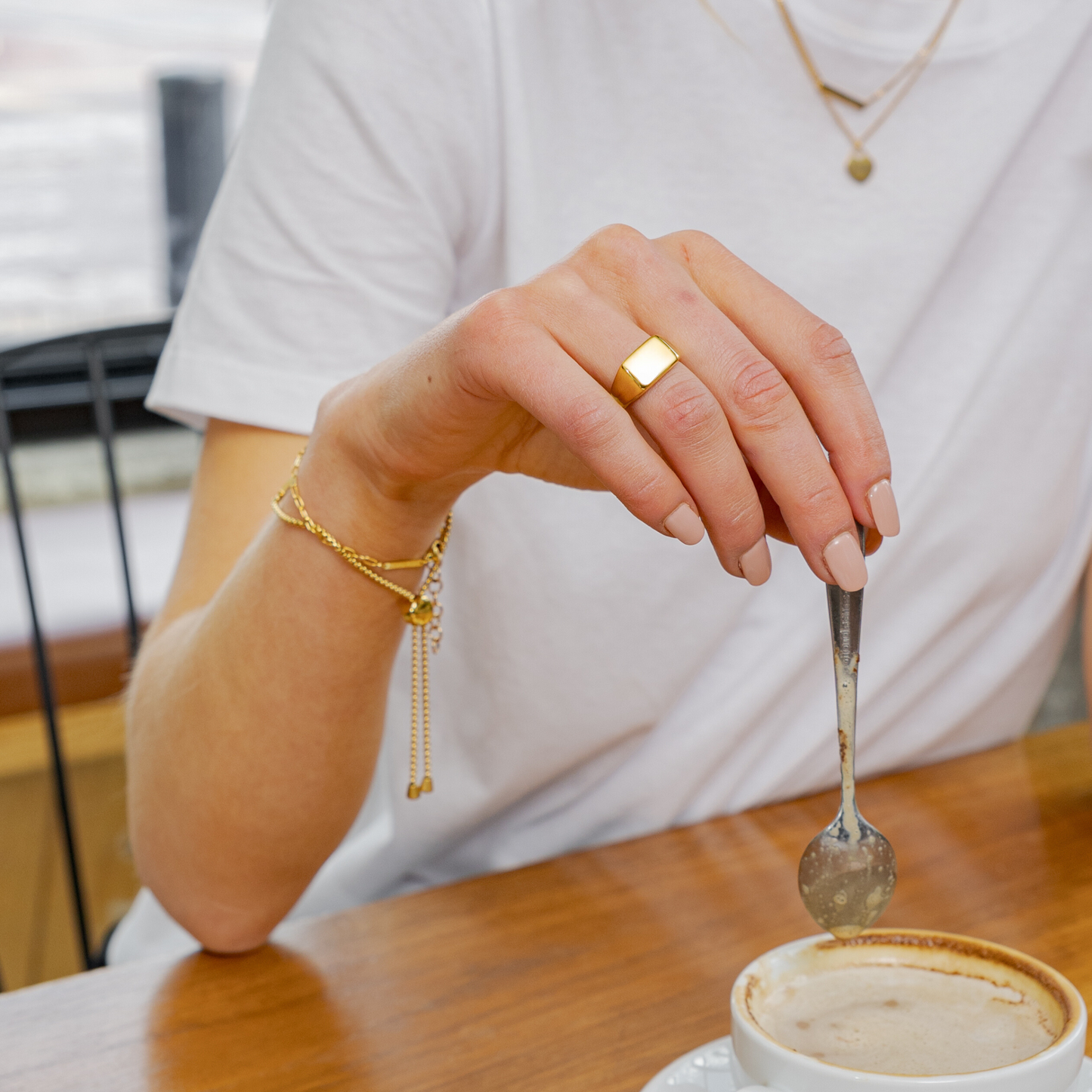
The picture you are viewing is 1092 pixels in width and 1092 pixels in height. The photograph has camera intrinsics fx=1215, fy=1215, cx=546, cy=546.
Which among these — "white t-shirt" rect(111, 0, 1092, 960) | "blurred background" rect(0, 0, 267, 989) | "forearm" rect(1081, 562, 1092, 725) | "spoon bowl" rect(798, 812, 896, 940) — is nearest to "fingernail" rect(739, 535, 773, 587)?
"spoon bowl" rect(798, 812, 896, 940)

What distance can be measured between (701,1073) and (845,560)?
0.19 m

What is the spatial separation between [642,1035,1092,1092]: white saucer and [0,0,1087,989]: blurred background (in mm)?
1300

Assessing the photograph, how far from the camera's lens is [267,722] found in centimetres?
61

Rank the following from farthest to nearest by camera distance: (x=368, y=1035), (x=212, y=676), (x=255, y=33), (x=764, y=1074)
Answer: (x=255, y=33) → (x=212, y=676) → (x=368, y=1035) → (x=764, y=1074)

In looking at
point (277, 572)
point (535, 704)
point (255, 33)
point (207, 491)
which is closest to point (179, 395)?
point (207, 491)

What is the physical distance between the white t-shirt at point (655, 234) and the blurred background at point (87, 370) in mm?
841

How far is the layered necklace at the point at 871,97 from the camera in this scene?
29.6 inches

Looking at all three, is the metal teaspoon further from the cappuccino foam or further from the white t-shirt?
the white t-shirt

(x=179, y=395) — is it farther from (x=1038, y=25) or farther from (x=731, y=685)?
(x=1038, y=25)

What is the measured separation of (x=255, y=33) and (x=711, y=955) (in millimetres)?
1938

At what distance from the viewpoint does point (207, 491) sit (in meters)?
0.70

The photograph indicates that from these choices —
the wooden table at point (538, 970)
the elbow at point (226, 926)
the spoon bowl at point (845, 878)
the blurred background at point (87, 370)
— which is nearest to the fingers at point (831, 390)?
the spoon bowl at point (845, 878)

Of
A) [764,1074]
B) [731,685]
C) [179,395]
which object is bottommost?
[731,685]

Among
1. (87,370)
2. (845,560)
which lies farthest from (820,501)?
(87,370)
